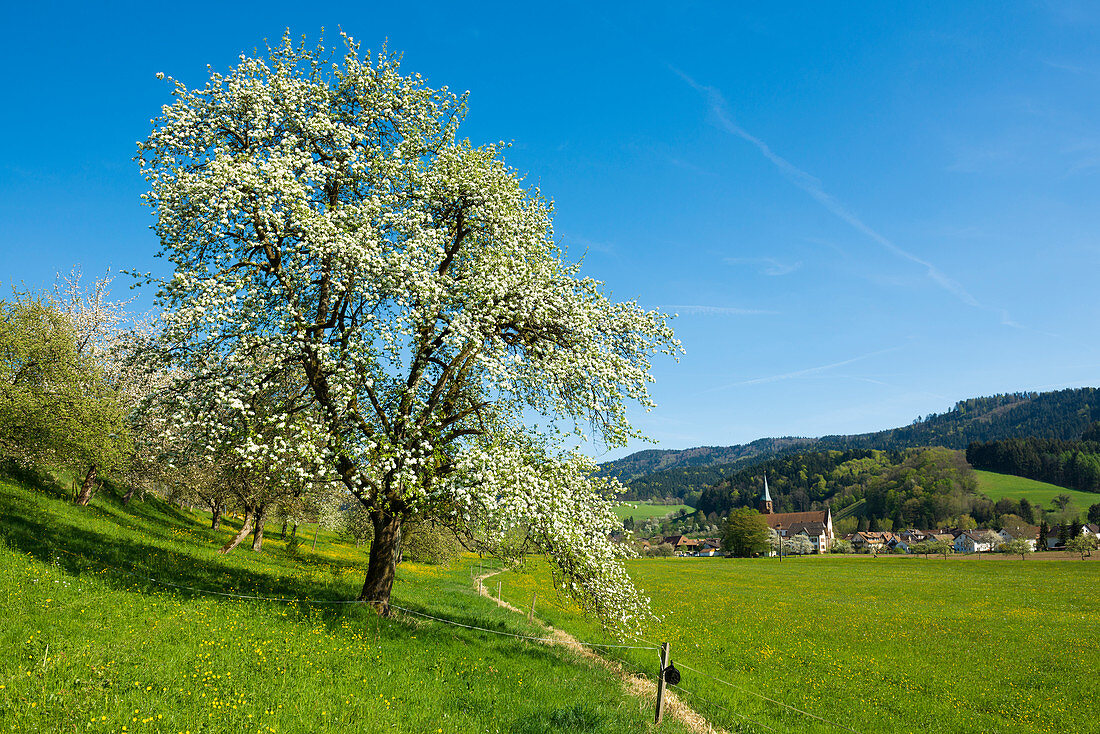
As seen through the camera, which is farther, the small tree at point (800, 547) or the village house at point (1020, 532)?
the small tree at point (800, 547)

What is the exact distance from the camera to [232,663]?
11.8 m

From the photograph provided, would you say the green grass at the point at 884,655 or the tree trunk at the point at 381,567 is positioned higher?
the tree trunk at the point at 381,567

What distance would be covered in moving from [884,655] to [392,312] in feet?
98.5

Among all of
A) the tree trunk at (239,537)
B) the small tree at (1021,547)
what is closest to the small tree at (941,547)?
the small tree at (1021,547)

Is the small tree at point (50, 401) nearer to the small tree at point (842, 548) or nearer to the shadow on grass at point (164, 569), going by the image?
the shadow on grass at point (164, 569)

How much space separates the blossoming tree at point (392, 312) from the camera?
15.2 metres

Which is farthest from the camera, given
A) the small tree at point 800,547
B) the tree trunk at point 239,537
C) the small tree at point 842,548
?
the small tree at point 800,547

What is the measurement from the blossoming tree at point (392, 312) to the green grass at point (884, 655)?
454 cm

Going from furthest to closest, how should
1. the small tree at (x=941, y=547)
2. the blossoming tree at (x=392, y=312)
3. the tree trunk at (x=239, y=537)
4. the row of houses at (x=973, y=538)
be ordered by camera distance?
the row of houses at (x=973, y=538), the small tree at (x=941, y=547), the tree trunk at (x=239, y=537), the blossoming tree at (x=392, y=312)

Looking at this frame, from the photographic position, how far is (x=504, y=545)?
17.7 metres

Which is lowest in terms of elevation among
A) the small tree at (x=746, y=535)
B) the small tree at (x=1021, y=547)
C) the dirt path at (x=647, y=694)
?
the small tree at (x=746, y=535)

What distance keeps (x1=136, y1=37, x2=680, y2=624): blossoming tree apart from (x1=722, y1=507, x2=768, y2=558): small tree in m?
153

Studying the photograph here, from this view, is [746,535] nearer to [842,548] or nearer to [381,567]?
[842,548]

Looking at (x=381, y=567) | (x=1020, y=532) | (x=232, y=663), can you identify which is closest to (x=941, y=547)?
(x=1020, y=532)
